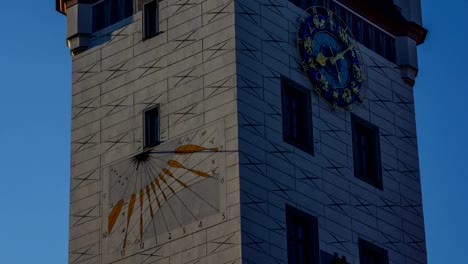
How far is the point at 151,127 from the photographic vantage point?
63.3 meters

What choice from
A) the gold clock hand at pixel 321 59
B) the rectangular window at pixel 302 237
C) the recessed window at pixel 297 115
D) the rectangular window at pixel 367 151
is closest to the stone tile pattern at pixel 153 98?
the recessed window at pixel 297 115

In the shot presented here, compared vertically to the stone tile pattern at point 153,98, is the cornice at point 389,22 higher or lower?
higher

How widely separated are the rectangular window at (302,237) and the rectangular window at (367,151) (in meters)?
3.80

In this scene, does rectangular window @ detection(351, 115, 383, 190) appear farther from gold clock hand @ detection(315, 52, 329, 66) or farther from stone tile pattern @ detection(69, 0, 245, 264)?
stone tile pattern @ detection(69, 0, 245, 264)

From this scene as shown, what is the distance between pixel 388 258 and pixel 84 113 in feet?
35.3

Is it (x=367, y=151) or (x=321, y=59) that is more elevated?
(x=321, y=59)

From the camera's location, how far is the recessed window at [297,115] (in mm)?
62719

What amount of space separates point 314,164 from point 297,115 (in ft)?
5.55

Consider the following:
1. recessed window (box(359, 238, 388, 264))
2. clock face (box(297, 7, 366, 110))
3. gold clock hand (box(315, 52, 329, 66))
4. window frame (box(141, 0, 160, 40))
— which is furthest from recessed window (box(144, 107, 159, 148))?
recessed window (box(359, 238, 388, 264))

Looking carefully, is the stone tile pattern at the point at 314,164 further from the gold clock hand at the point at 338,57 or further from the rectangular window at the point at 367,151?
the gold clock hand at the point at 338,57

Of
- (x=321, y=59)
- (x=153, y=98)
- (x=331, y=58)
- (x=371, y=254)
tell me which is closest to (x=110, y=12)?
(x=153, y=98)

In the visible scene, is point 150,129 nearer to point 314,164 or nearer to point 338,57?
point 314,164

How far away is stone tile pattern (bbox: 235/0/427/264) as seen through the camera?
6034cm

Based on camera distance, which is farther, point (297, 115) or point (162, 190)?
point (297, 115)
